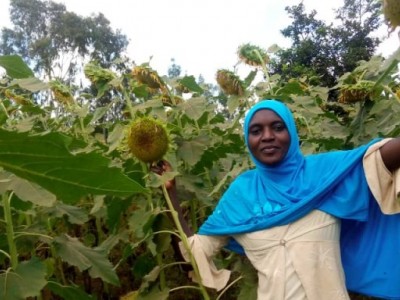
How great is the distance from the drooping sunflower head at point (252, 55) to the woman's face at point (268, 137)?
1257mm

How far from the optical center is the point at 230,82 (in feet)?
9.12

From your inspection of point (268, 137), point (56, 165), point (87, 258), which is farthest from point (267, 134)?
point (56, 165)

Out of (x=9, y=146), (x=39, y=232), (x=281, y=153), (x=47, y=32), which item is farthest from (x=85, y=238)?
(x=47, y=32)

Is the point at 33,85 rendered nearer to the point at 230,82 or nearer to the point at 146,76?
the point at 146,76

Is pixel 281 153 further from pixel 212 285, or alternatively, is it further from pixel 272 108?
pixel 212 285

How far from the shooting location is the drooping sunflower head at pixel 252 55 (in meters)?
3.07

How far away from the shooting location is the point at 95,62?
250 cm

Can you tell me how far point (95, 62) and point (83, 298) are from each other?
102cm

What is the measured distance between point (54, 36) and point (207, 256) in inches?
935

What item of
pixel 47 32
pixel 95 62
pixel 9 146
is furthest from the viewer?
pixel 47 32

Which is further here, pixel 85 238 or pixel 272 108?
pixel 85 238

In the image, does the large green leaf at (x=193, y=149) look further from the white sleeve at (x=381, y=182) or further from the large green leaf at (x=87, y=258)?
the white sleeve at (x=381, y=182)

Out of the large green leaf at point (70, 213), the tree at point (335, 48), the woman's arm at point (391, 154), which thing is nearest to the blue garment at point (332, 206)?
the woman's arm at point (391, 154)

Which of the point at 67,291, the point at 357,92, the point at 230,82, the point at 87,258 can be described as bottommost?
the point at 67,291
